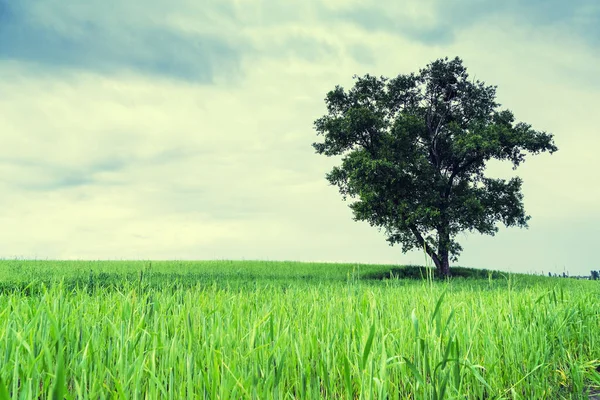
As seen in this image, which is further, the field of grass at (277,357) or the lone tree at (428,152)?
the lone tree at (428,152)

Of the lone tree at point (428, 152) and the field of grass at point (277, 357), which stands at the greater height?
the lone tree at point (428, 152)

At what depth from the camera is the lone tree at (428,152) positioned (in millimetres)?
25469

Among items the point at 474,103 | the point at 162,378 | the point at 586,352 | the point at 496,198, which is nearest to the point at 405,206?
the point at 496,198

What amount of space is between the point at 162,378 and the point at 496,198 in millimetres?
28505

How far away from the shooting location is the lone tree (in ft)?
83.6

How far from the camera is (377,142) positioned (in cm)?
2783

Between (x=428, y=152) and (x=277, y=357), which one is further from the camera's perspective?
(x=428, y=152)

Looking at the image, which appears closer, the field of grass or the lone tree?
the field of grass

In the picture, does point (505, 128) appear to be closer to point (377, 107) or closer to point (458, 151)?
point (458, 151)

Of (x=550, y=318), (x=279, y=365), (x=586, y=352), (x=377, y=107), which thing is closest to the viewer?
(x=279, y=365)

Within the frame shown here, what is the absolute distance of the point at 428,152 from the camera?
29031 millimetres

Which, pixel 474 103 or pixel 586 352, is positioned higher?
pixel 474 103

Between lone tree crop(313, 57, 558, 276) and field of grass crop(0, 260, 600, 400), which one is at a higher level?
lone tree crop(313, 57, 558, 276)

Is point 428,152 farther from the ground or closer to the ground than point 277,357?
farther from the ground
